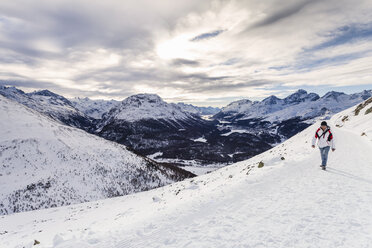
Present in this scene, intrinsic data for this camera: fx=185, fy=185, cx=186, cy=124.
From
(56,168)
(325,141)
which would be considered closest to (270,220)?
(325,141)

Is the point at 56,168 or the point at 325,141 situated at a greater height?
the point at 325,141

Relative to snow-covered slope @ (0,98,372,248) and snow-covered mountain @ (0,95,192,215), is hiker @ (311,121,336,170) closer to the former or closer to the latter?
snow-covered slope @ (0,98,372,248)

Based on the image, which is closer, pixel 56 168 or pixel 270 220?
pixel 270 220

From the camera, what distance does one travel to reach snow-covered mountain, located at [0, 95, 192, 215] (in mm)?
45562

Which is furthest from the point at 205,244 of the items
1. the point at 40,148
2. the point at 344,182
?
the point at 40,148

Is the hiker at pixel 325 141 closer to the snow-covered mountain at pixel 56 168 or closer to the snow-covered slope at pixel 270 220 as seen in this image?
the snow-covered slope at pixel 270 220

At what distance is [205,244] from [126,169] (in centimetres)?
7117

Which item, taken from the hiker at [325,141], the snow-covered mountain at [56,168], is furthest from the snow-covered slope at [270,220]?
the snow-covered mountain at [56,168]

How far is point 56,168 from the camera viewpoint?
2222 inches

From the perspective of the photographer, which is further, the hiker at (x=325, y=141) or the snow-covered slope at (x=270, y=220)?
the hiker at (x=325, y=141)

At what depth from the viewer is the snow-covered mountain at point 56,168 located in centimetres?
4556

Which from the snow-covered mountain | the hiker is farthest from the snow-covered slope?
the snow-covered mountain

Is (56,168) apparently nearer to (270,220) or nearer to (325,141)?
(270,220)

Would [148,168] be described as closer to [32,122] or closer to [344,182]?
[32,122]
